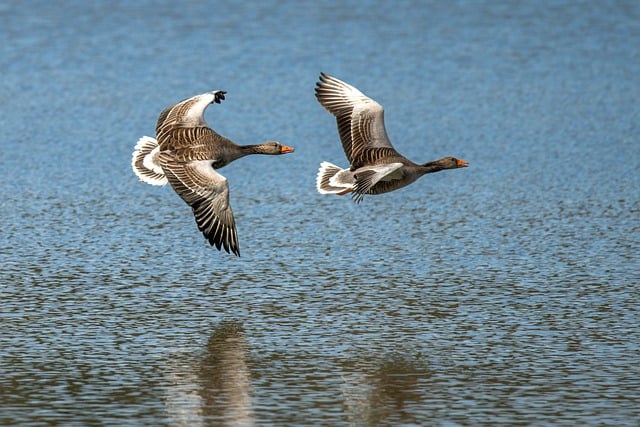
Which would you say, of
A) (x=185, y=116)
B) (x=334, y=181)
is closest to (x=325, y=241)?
(x=334, y=181)

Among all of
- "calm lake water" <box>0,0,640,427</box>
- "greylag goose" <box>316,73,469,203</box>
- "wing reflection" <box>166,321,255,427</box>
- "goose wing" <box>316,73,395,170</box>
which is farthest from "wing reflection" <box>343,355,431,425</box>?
"goose wing" <box>316,73,395,170</box>

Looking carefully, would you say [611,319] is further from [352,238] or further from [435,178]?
[435,178]

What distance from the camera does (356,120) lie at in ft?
56.4

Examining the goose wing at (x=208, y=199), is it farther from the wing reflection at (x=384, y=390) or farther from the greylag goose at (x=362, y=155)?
the wing reflection at (x=384, y=390)

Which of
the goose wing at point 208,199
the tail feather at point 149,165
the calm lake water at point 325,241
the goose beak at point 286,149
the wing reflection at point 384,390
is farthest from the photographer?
the goose beak at point 286,149

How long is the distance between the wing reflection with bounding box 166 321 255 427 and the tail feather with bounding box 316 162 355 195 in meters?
2.42

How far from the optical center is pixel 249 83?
97.9 feet

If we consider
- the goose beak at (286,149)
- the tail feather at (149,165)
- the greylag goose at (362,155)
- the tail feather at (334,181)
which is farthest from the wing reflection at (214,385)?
the goose beak at (286,149)

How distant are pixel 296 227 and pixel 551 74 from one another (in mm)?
13013

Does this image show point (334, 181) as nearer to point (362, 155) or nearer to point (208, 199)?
point (362, 155)

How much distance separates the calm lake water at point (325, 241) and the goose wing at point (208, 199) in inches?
35.5

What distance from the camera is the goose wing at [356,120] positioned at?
16.9 metres

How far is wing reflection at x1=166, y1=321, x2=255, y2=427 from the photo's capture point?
12.0 m

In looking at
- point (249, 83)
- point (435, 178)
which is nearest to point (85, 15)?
point (249, 83)
